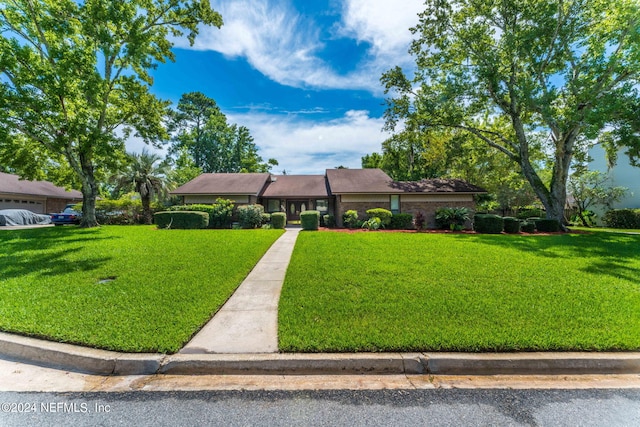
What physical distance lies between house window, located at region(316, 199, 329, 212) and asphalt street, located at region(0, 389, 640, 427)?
2028cm

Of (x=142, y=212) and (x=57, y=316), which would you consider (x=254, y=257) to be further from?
(x=142, y=212)

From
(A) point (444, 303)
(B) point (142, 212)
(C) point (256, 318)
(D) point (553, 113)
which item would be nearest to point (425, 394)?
(A) point (444, 303)

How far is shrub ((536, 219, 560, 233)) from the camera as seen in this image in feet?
55.9

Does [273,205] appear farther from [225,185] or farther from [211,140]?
[211,140]

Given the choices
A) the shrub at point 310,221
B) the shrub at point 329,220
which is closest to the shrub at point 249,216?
the shrub at point 310,221

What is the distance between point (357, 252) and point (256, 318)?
5.27m

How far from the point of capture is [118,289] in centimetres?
554

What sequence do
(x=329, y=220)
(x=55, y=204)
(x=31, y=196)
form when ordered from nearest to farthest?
(x=329, y=220), (x=31, y=196), (x=55, y=204)

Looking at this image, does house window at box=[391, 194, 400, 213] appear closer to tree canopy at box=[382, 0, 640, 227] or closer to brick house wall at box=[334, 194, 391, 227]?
brick house wall at box=[334, 194, 391, 227]

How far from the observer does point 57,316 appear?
4277 mm

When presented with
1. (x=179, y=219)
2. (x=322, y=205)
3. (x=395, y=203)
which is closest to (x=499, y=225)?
(x=395, y=203)

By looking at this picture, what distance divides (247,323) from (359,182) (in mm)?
17861

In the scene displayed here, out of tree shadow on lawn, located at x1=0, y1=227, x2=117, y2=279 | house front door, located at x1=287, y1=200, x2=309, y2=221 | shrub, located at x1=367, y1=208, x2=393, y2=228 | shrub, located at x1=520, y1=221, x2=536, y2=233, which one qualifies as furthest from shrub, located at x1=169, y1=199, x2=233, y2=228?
shrub, located at x1=520, y1=221, x2=536, y2=233

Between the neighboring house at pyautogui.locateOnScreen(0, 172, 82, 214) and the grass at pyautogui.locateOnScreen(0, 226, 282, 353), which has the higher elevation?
the neighboring house at pyautogui.locateOnScreen(0, 172, 82, 214)
